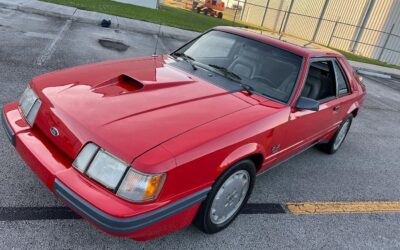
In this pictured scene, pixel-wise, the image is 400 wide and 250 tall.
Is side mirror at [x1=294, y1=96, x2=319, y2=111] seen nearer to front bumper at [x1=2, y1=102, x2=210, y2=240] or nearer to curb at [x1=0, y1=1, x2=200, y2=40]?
front bumper at [x1=2, y1=102, x2=210, y2=240]

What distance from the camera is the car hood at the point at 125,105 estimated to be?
2.27 meters

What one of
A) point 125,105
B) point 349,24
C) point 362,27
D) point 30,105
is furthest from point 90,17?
point 362,27

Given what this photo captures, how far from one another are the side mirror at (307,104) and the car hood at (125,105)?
0.55m

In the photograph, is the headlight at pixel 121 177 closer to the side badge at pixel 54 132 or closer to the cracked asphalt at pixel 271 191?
the side badge at pixel 54 132

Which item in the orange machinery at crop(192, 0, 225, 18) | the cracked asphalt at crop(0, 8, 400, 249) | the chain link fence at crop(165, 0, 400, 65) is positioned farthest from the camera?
the orange machinery at crop(192, 0, 225, 18)

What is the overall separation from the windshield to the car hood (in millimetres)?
367

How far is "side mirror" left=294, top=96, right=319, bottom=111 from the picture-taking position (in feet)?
10.4

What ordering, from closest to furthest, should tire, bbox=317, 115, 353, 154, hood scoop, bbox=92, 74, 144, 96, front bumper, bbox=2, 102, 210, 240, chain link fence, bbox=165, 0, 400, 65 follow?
front bumper, bbox=2, 102, 210, 240 < hood scoop, bbox=92, 74, 144, 96 < tire, bbox=317, 115, 353, 154 < chain link fence, bbox=165, 0, 400, 65

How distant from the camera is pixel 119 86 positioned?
2910mm

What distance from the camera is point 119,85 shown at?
293 centimetres

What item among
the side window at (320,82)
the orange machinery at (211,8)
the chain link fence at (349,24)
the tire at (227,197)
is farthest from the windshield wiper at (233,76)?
the orange machinery at (211,8)

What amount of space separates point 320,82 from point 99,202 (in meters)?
2.83

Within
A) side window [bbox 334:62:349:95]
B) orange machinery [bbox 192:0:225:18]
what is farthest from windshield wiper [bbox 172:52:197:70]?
orange machinery [bbox 192:0:225:18]

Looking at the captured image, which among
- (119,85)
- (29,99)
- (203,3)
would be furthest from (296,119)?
(203,3)
